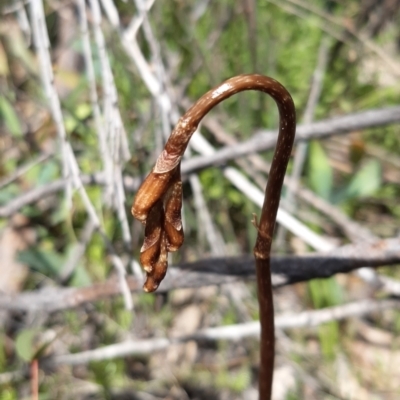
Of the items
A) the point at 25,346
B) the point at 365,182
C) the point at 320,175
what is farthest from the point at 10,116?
the point at 365,182

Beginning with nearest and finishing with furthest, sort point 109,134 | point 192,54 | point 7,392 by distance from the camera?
1. point 109,134
2. point 7,392
3. point 192,54

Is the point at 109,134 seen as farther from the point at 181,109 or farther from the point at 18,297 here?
the point at 181,109

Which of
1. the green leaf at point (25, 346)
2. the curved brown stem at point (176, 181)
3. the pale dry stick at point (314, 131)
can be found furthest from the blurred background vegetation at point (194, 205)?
the curved brown stem at point (176, 181)

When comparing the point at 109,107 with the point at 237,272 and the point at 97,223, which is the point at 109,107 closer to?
the point at 97,223

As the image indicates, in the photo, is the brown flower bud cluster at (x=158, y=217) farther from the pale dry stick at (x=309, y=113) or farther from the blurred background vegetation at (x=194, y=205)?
the pale dry stick at (x=309, y=113)

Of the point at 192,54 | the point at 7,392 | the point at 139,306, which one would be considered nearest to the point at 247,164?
the point at 192,54

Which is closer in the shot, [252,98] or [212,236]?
[212,236]
